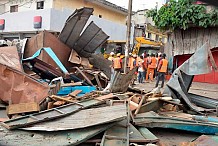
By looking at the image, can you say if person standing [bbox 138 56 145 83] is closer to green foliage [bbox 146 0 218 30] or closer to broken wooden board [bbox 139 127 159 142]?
green foliage [bbox 146 0 218 30]

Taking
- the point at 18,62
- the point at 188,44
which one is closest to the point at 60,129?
the point at 18,62

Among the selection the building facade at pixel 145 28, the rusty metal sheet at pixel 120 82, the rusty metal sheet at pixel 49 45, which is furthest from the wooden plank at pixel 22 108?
the building facade at pixel 145 28

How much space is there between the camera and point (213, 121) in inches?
223

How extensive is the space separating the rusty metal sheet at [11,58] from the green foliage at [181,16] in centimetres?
802

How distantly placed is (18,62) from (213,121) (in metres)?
5.65

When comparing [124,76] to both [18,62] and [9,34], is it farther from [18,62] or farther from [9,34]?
[9,34]

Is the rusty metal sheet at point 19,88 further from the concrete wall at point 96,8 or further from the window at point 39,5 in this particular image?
the window at point 39,5

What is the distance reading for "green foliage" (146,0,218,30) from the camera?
42.9 feet

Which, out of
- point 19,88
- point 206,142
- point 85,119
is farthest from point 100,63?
point 206,142

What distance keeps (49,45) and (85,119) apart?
5921mm

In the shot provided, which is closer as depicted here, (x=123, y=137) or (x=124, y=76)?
(x=123, y=137)

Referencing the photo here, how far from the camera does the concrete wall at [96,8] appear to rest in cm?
2092

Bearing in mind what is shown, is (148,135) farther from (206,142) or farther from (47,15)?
(47,15)

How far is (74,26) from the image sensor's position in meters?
9.99
